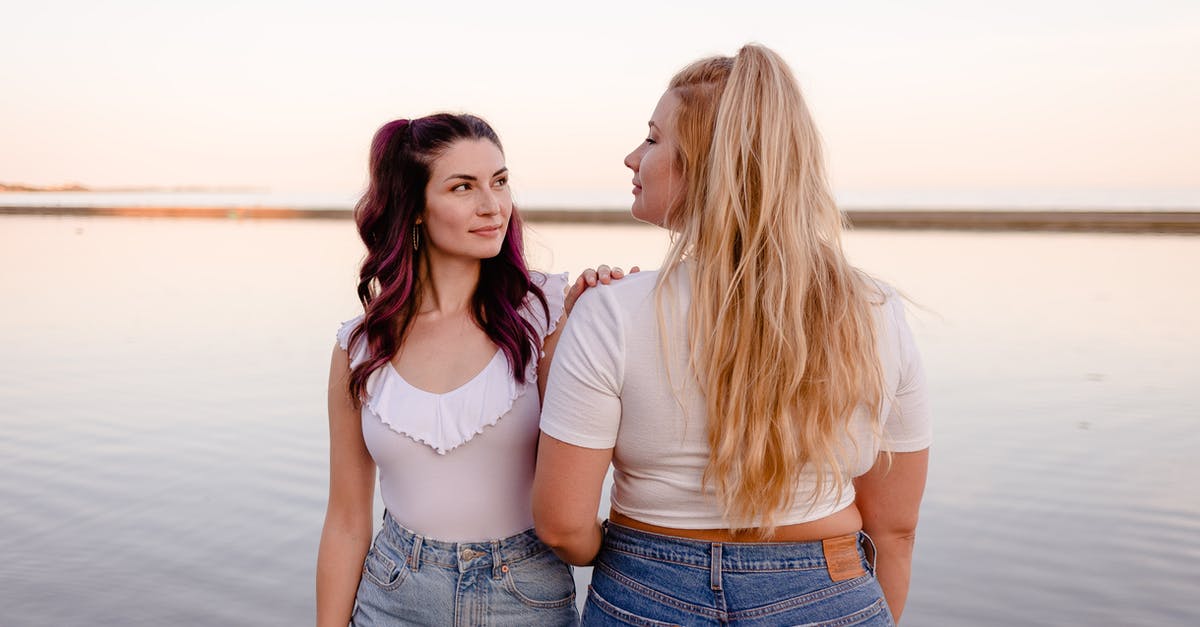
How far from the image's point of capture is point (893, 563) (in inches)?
→ 76.1

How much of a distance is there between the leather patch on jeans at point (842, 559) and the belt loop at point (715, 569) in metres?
0.18

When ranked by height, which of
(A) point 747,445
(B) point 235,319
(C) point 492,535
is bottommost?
(B) point 235,319

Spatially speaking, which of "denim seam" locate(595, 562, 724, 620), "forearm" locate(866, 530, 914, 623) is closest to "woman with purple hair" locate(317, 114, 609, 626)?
"denim seam" locate(595, 562, 724, 620)

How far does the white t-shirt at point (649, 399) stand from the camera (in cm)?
153

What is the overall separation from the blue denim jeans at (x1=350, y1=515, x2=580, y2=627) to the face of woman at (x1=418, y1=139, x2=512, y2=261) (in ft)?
2.09

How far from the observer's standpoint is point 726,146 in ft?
5.04

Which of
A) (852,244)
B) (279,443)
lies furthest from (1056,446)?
(852,244)

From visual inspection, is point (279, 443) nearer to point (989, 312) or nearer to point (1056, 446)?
point (1056, 446)

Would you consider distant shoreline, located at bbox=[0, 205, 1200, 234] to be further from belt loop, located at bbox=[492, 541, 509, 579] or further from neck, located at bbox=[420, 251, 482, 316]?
belt loop, located at bbox=[492, 541, 509, 579]

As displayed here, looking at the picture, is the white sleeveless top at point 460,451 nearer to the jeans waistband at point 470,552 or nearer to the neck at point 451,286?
the jeans waistband at point 470,552

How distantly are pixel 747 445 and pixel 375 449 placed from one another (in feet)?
3.01

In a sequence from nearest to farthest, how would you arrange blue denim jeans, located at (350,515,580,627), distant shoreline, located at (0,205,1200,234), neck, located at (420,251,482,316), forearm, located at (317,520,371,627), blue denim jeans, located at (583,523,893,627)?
1. blue denim jeans, located at (583,523,893,627)
2. blue denim jeans, located at (350,515,580,627)
3. forearm, located at (317,520,371,627)
4. neck, located at (420,251,482,316)
5. distant shoreline, located at (0,205,1200,234)

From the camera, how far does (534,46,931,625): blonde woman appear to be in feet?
5.00

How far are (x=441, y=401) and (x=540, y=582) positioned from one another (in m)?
0.43
